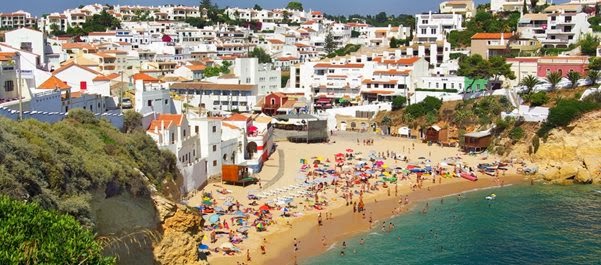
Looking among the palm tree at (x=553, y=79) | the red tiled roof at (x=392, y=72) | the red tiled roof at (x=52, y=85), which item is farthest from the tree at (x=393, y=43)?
the red tiled roof at (x=52, y=85)

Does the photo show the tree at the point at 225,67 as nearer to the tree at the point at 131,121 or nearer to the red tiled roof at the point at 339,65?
the red tiled roof at the point at 339,65

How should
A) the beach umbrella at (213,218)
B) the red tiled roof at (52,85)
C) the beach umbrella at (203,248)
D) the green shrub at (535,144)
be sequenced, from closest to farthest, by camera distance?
the beach umbrella at (203,248)
the beach umbrella at (213,218)
the red tiled roof at (52,85)
the green shrub at (535,144)

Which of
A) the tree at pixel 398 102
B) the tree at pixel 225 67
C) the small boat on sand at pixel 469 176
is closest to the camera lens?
the small boat on sand at pixel 469 176

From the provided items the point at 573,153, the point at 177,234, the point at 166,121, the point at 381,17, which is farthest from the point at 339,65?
the point at 381,17

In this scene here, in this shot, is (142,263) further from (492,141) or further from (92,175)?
(492,141)

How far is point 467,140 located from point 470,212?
49.8 feet

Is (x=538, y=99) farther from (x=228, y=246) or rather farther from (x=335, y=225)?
(x=228, y=246)

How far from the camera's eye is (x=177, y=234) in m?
22.2

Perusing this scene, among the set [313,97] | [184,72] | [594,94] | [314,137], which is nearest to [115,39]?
[184,72]

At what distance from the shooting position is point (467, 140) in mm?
49094

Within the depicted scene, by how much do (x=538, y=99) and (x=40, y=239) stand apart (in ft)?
145

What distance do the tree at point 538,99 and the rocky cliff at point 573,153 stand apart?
4.38m

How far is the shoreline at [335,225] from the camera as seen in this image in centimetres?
2745

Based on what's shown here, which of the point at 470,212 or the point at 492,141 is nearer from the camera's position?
the point at 470,212
